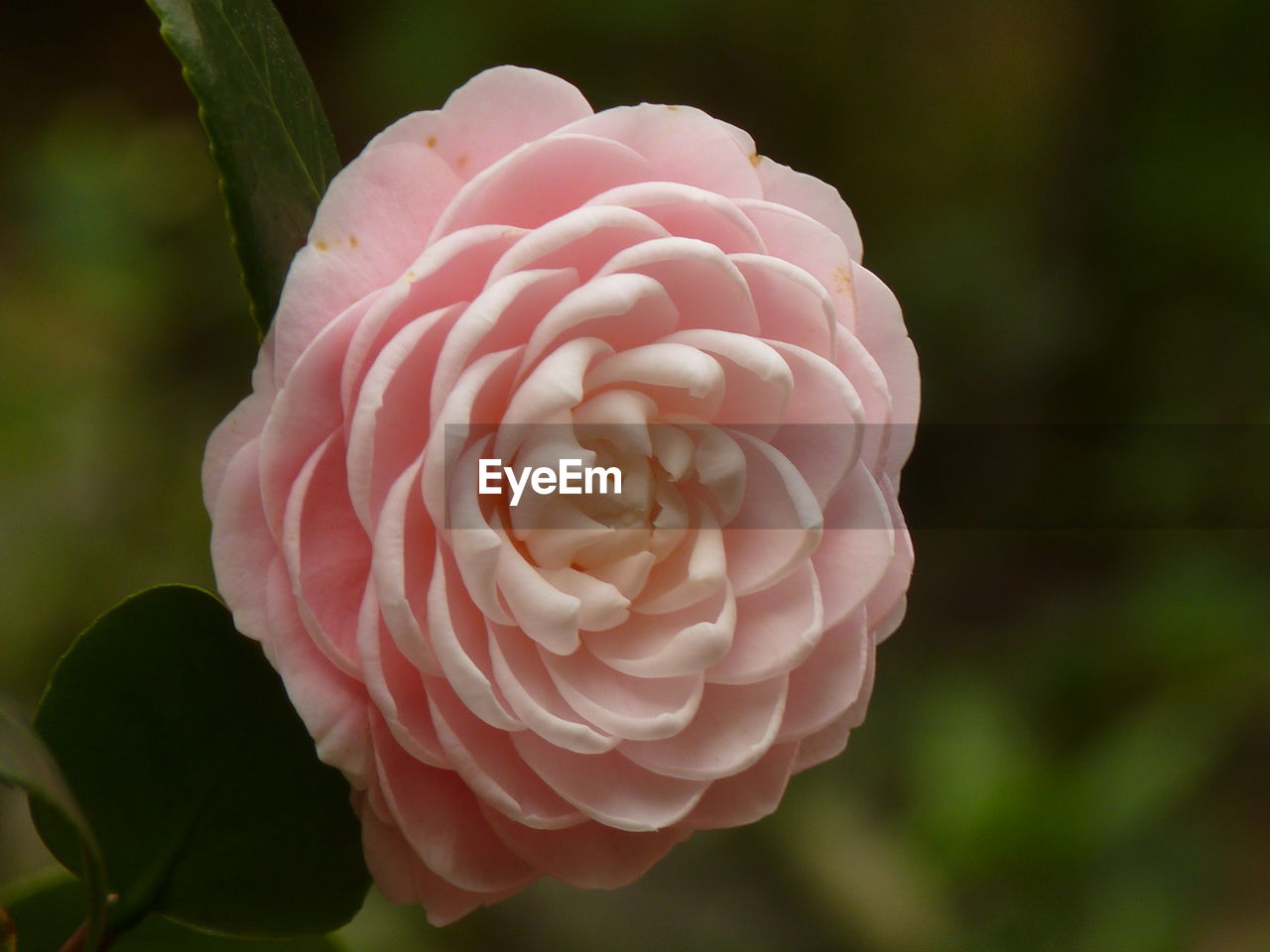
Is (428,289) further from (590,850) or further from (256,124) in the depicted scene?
(590,850)

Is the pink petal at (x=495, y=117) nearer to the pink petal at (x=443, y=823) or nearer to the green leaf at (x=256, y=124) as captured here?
the green leaf at (x=256, y=124)

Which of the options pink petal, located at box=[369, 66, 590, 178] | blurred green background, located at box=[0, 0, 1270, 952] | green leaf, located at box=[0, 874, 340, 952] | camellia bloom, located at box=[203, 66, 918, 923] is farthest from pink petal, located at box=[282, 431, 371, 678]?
blurred green background, located at box=[0, 0, 1270, 952]

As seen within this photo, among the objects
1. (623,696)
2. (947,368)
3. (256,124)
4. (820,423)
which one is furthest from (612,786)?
(947,368)

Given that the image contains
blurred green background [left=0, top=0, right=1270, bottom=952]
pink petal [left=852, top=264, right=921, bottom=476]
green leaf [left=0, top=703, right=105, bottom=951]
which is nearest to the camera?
green leaf [left=0, top=703, right=105, bottom=951]

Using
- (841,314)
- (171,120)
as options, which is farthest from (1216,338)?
(841,314)

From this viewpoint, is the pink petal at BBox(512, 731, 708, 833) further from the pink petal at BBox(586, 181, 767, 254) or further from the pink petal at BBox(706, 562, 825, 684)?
the pink petal at BBox(586, 181, 767, 254)

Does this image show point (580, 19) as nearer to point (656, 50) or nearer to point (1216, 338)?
point (656, 50)
